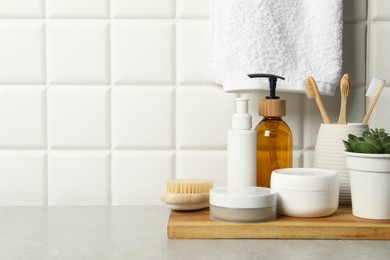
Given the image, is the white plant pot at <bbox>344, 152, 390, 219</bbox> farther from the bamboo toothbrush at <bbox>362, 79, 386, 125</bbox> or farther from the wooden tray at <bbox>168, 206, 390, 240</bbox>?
the bamboo toothbrush at <bbox>362, 79, 386, 125</bbox>

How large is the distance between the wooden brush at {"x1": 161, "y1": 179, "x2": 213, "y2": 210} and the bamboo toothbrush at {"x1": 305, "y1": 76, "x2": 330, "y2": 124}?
0.78ft

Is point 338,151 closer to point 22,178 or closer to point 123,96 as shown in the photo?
point 123,96

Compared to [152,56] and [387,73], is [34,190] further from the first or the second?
[387,73]

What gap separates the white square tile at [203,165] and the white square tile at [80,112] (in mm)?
156

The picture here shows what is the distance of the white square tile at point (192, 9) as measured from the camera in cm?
105

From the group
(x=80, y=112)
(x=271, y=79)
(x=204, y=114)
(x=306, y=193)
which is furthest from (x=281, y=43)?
(x=80, y=112)

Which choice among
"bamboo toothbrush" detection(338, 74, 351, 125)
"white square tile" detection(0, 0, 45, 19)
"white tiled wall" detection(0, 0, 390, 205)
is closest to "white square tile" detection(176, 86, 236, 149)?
"white tiled wall" detection(0, 0, 390, 205)

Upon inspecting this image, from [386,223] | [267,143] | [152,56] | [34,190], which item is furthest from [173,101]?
[386,223]

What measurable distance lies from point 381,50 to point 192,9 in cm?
38

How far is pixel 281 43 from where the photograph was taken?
990 mm

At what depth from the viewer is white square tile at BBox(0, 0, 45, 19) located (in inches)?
41.3

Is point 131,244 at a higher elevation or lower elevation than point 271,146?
lower

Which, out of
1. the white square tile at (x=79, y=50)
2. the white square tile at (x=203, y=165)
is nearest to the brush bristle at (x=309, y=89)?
the white square tile at (x=203, y=165)

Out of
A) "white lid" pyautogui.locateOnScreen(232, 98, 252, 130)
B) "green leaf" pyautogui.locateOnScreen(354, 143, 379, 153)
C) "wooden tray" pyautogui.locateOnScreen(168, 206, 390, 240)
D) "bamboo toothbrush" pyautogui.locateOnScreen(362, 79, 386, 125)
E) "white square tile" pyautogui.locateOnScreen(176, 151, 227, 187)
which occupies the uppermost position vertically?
"bamboo toothbrush" pyautogui.locateOnScreen(362, 79, 386, 125)
